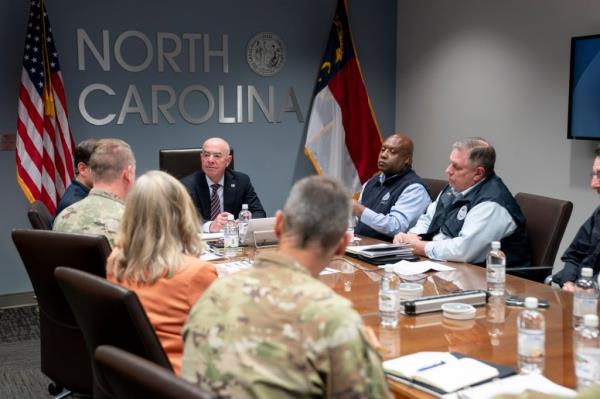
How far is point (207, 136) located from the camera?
19.2 ft

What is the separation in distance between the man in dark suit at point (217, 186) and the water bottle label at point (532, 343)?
282 centimetres

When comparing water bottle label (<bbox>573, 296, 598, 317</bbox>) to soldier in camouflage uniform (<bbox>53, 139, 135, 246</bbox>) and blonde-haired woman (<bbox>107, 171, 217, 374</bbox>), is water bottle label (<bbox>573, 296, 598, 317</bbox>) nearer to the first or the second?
blonde-haired woman (<bbox>107, 171, 217, 374</bbox>)

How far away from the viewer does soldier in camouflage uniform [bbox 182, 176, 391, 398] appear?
1338 millimetres

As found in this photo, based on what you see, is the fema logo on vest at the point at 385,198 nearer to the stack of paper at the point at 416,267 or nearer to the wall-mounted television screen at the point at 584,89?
the stack of paper at the point at 416,267

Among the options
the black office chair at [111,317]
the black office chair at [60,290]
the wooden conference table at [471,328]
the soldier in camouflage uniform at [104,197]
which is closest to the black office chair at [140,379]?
the black office chair at [111,317]

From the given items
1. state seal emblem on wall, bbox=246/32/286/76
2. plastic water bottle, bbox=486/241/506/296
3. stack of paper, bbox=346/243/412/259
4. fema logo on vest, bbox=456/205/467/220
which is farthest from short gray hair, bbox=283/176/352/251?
state seal emblem on wall, bbox=246/32/286/76

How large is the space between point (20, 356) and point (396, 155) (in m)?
2.59

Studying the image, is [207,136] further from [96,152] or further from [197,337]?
[197,337]

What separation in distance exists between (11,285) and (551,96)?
4.25m

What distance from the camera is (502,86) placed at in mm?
5434

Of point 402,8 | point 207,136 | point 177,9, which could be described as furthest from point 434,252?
point 402,8

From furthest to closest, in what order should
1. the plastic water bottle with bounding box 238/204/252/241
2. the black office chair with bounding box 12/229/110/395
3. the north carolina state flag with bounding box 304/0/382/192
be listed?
1. the north carolina state flag with bounding box 304/0/382/192
2. the plastic water bottle with bounding box 238/204/252/241
3. the black office chair with bounding box 12/229/110/395

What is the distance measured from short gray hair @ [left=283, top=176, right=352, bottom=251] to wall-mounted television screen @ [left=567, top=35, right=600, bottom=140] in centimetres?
357

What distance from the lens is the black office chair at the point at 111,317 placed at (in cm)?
182
